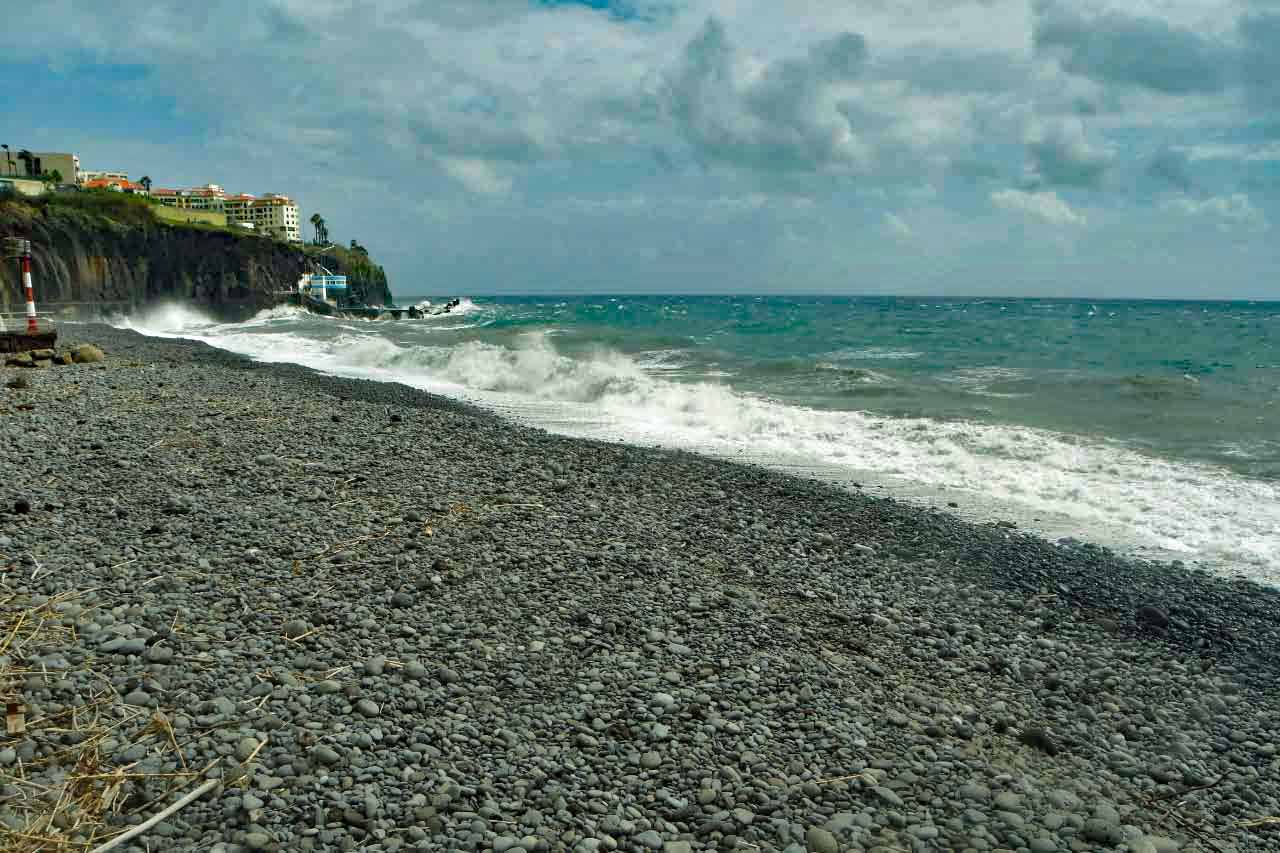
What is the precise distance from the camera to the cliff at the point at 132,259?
54.3m

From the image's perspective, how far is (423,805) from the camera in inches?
133

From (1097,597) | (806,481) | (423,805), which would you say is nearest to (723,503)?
(806,481)

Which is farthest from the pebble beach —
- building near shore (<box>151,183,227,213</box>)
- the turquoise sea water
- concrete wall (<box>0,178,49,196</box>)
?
building near shore (<box>151,183,227,213</box>)

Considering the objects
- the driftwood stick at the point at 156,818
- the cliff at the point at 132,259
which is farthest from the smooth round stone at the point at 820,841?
the cliff at the point at 132,259

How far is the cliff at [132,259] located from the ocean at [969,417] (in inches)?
1207

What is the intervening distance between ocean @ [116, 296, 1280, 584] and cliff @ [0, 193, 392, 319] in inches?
1207

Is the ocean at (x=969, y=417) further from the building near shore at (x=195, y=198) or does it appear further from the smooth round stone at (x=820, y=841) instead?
the building near shore at (x=195, y=198)

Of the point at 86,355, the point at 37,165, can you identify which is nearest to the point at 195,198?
the point at 37,165

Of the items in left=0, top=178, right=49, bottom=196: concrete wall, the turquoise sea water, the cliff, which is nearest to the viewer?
the turquoise sea water

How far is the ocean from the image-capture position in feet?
30.4

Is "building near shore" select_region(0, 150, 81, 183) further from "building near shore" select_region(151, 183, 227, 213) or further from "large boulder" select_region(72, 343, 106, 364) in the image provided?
"large boulder" select_region(72, 343, 106, 364)

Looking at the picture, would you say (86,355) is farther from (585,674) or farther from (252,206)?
(252,206)

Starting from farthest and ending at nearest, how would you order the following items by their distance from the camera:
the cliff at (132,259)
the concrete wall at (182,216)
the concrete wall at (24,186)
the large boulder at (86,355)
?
the concrete wall at (182,216) < the concrete wall at (24,186) < the cliff at (132,259) < the large boulder at (86,355)

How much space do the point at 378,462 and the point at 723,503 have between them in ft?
12.3
